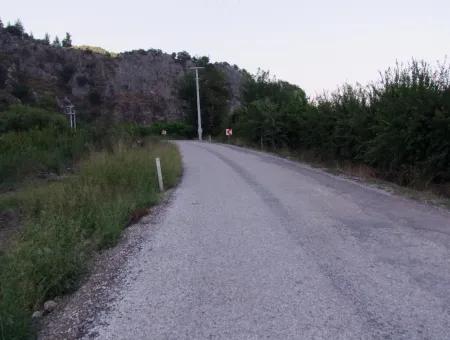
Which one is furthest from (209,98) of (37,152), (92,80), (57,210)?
(57,210)

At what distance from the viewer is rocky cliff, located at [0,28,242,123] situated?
9106cm

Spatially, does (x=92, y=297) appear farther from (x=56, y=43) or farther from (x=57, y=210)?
(x=56, y=43)

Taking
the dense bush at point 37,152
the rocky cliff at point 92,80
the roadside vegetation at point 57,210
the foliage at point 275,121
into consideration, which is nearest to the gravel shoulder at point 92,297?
the roadside vegetation at point 57,210

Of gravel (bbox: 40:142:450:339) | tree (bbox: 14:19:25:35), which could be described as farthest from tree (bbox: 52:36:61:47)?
gravel (bbox: 40:142:450:339)

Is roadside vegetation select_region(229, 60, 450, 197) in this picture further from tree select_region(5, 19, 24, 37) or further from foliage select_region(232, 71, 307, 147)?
tree select_region(5, 19, 24, 37)

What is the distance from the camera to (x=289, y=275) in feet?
18.2

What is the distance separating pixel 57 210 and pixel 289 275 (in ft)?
19.3

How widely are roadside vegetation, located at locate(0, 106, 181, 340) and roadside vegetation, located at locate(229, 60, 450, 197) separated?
24.7 ft

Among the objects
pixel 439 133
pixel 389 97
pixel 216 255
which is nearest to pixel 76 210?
pixel 216 255

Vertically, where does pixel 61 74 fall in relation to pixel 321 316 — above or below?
above

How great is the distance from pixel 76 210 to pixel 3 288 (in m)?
5.03

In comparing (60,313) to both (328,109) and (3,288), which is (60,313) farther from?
(328,109)

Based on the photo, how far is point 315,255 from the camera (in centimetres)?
638

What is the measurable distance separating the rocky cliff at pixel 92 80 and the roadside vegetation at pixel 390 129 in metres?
64.5
